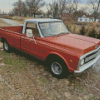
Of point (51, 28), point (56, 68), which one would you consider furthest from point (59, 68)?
point (51, 28)

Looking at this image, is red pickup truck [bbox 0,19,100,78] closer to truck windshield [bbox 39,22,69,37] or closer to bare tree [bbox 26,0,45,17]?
truck windshield [bbox 39,22,69,37]

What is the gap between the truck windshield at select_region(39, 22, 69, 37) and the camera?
4.01 metres

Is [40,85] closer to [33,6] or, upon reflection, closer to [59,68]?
[59,68]

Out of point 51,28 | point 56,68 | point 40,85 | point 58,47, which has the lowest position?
point 40,85

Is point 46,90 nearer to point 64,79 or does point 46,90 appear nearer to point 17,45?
point 64,79

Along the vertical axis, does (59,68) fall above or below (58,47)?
below

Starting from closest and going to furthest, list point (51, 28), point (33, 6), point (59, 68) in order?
point (59, 68) → point (51, 28) → point (33, 6)

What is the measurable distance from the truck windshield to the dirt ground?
4.80 ft

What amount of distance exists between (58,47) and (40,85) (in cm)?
131

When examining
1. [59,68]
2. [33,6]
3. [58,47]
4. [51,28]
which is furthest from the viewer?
[33,6]

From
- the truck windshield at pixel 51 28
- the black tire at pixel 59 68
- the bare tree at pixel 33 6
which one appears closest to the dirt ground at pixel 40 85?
the black tire at pixel 59 68

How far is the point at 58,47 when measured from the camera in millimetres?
3395

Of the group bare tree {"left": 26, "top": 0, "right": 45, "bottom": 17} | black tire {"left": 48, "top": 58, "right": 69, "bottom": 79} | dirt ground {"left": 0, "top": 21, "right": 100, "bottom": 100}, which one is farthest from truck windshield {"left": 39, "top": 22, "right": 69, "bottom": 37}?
bare tree {"left": 26, "top": 0, "right": 45, "bottom": 17}

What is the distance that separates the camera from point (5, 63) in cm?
465
